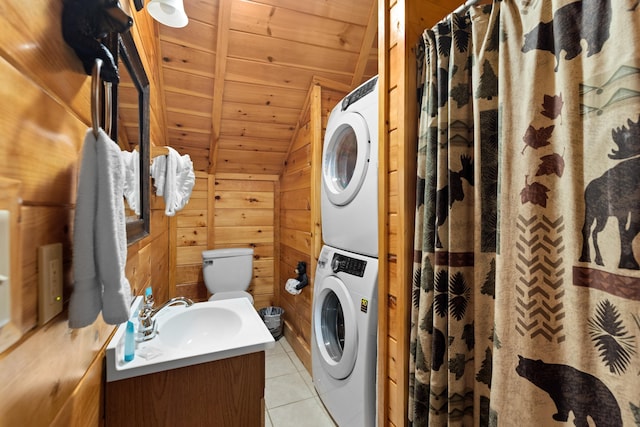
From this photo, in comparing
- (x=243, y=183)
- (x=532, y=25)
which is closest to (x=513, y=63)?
(x=532, y=25)

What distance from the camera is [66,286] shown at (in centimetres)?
49

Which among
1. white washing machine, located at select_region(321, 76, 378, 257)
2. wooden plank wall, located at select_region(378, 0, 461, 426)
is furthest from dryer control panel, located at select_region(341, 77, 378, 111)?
wooden plank wall, located at select_region(378, 0, 461, 426)

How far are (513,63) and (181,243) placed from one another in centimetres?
278

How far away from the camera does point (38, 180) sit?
42cm

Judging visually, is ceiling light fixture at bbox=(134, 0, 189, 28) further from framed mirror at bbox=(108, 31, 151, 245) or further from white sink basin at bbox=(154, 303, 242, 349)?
white sink basin at bbox=(154, 303, 242, 349)

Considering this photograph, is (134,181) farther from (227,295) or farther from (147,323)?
(227,295)

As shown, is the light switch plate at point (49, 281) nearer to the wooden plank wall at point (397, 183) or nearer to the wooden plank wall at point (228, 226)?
the wooden plank wall at point (397, 183)

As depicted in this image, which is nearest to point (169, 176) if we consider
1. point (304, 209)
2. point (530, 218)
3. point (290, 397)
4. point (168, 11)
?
point (168, 11)

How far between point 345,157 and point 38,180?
1380 millimetres

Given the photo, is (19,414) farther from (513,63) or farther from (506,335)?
(513,63)

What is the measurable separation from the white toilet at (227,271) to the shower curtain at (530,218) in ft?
6.60

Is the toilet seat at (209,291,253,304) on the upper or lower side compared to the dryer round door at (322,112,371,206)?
lower

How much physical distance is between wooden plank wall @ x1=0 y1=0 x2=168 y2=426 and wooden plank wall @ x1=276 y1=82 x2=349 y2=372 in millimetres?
1504

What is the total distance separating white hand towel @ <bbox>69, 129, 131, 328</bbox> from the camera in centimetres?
45
